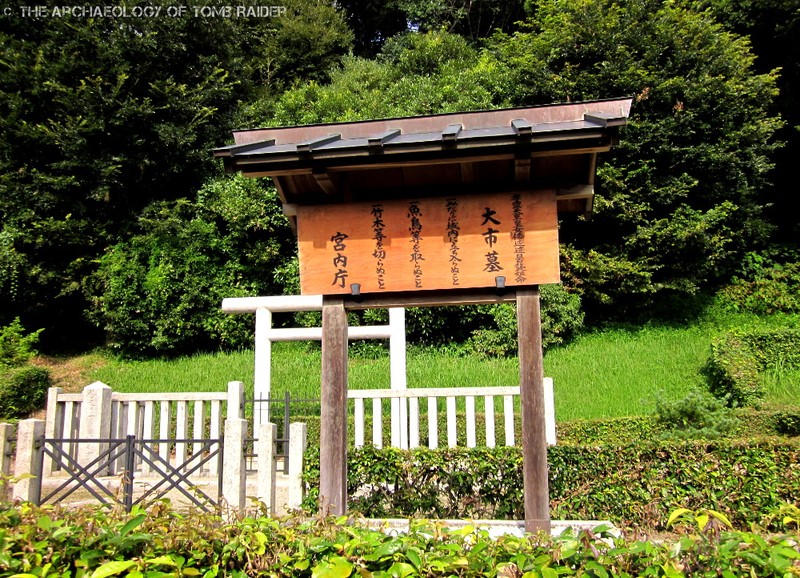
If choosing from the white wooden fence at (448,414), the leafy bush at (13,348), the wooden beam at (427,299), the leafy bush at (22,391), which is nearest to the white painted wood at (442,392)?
the white wooden fence at (448,414)

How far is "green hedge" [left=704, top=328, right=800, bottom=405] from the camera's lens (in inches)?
453

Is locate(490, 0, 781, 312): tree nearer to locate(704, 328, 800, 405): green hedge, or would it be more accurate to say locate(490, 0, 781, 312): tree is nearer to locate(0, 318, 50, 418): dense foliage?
locate(704, 328, 800, 405): green hedge

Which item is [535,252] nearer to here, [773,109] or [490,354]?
[490,354]

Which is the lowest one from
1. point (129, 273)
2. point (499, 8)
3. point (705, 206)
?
point (129, 273)

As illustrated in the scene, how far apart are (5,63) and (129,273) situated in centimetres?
655

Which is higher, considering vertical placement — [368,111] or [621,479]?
[368,111]

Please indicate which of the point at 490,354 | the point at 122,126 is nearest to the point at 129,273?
the point at 122,126

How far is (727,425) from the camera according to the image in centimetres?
820

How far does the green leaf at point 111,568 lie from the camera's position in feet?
8.09

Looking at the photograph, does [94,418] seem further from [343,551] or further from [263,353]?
[343,551]

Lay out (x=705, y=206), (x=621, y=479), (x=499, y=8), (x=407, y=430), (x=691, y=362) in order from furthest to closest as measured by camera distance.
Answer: (x=499, y=8)
(x=705, y=206)
(x=691, y=362)
(x=407, y=430)
(x=621, y=479)

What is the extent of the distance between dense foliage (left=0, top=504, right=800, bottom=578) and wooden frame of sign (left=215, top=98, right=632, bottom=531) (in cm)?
236

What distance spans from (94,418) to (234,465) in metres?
3.87

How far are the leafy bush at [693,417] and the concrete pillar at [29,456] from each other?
7.37 m
